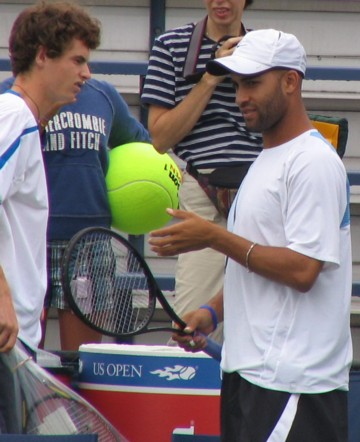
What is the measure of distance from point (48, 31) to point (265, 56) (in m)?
0.80

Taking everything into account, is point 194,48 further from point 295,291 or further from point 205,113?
point 295,291

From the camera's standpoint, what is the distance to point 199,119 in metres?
4.09

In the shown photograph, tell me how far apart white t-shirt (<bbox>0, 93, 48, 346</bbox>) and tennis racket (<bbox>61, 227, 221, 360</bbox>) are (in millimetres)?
94

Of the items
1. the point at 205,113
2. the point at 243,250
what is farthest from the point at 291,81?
the point at 205,113

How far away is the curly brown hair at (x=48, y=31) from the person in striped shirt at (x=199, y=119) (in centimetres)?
68

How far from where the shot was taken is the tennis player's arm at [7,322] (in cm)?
287

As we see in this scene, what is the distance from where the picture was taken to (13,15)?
5555mm

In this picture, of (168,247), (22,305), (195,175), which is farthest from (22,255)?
(195,175)

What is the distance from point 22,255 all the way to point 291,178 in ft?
2.68

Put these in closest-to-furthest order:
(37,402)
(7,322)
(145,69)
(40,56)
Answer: (7,322) < (37,402) < (40,56) < (145,69)

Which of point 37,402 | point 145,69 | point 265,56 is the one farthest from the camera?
point 145,69

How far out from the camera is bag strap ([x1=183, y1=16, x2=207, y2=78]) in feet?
13.4

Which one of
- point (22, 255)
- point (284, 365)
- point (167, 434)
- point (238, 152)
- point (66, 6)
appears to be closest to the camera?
point (284, 365)

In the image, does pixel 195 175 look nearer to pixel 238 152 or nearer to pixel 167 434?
pixel 238 152
